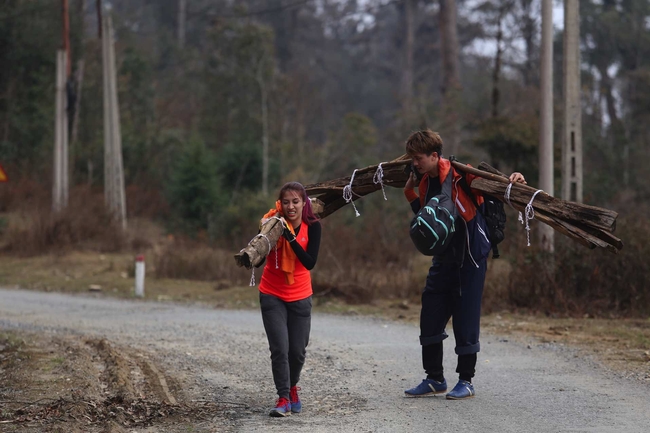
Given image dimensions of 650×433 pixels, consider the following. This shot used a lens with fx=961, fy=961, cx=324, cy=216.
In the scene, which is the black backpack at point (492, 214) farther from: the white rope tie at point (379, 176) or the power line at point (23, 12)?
the power line at point (23, 12)

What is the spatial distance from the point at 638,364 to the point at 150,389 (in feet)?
15.6

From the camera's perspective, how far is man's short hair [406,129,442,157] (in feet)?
23.3

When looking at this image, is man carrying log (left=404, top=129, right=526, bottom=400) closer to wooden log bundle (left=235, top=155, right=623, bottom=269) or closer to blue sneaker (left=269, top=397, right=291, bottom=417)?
wooden log bundle (left=235, top=155, right=623, bottom=269)

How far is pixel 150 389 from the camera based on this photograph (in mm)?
7953

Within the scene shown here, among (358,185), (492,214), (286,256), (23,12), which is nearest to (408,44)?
(23,12)

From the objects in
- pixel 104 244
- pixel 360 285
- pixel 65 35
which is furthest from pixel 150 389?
pixel 65 35

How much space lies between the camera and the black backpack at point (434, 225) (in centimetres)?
684

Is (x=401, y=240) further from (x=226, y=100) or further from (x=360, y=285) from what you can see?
(x=226, y=100)

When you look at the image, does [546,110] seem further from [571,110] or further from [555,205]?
[555,205]

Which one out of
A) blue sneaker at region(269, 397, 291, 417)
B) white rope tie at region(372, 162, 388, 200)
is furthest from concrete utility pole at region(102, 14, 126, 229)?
blue sneaker at region(269, 397, 291, 417)

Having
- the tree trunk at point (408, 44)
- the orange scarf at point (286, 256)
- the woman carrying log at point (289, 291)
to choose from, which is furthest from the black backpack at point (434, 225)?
the tree trunk at point (408, 44)

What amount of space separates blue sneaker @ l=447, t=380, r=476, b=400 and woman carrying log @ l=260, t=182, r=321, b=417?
49.1 inches

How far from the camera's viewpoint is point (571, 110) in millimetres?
14719

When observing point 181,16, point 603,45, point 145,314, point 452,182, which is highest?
point 181,16
